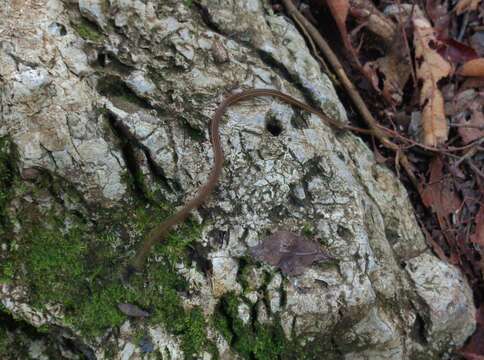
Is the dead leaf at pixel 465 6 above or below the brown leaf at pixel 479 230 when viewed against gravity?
above

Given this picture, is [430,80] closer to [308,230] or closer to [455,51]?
[455,51]

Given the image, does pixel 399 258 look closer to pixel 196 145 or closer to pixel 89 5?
pixel 196 145

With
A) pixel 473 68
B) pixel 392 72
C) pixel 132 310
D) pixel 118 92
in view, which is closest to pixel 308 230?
pixel 132 310

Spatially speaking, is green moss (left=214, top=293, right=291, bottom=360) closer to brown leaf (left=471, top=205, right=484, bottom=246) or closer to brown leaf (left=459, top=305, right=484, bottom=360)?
brown leaf (left=459, top=305, right=484, bottom=360)

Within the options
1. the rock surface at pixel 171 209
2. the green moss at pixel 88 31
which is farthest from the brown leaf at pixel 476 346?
the green moss at pixel 88 31

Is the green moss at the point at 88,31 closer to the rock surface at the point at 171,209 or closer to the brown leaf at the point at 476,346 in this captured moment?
the rock surface at the point at 171,209

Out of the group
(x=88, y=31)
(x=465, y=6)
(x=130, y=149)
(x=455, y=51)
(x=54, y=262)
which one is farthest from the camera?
(x=465, y=6)

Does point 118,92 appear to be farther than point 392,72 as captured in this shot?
No
